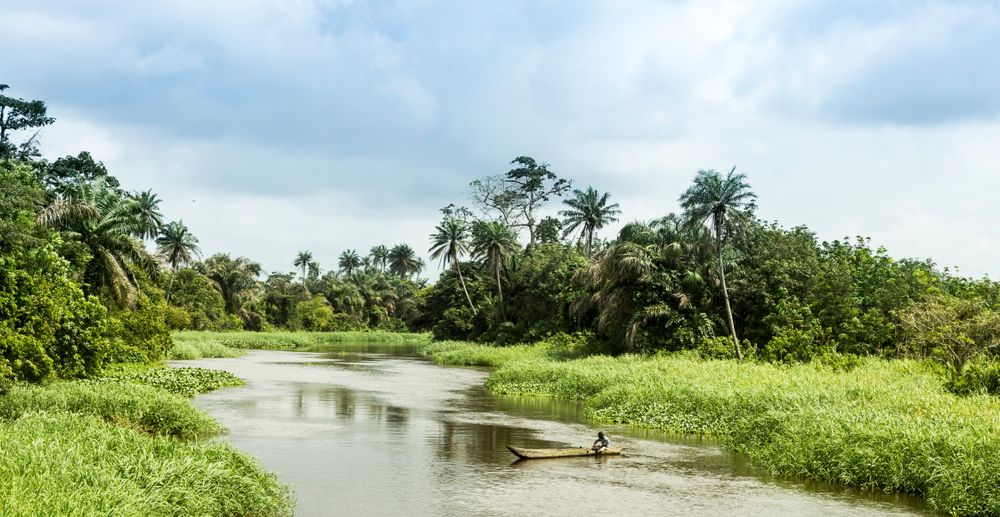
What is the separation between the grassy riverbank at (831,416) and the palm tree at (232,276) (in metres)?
71.1

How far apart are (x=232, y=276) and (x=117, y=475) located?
94.2 m

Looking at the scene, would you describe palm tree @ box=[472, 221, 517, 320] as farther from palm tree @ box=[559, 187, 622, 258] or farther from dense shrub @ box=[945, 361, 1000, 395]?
dense shrub @ box=[945, 361, 1000, 395]

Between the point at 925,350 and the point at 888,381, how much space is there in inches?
549

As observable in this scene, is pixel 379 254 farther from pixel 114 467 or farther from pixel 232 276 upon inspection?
pixel 114 467

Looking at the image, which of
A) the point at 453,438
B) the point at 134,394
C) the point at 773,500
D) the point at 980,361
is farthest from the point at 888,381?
the point at 134,394

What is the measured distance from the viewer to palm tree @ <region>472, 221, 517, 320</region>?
74312 mm

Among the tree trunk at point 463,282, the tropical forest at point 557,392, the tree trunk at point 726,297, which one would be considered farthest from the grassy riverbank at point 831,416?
the tree trunk at point 463,282

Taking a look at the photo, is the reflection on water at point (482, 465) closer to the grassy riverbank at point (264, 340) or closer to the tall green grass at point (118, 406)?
the tall green grass at point (118, 406)

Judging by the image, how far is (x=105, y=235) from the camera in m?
41.3

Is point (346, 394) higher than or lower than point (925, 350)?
lower

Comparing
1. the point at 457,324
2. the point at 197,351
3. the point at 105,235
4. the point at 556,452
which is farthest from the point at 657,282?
the point at 457,324

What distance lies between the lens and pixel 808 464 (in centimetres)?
1902

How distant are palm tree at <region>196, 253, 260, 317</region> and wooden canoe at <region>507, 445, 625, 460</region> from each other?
86123mm

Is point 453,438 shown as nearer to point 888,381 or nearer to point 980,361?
point 888,381
